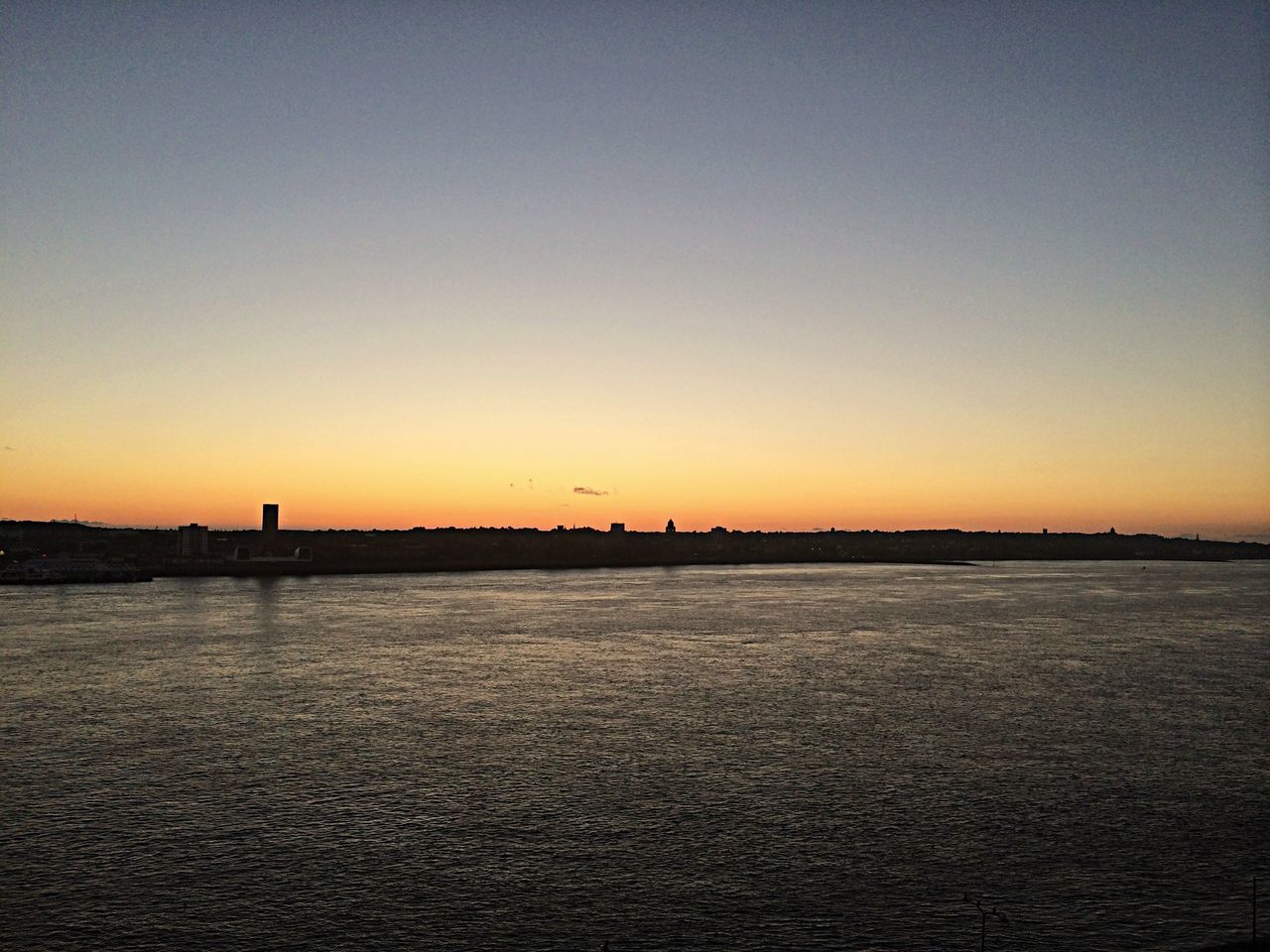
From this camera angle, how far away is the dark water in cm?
2325

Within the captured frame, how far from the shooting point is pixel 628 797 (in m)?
32.5

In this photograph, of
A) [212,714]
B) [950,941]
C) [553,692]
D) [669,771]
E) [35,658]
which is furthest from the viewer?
[35,658]

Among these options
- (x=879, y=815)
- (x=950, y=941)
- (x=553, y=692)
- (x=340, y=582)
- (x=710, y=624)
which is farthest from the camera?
(x=340, y=582)

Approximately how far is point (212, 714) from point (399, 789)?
1867cm

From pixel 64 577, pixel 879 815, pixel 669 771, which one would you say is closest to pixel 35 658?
pixel 669 771

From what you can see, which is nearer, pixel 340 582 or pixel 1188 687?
pixel 1188 687

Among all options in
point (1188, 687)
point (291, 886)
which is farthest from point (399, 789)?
point (1188, 687)

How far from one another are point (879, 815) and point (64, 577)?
181171 millimetres

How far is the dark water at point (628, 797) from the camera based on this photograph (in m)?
23.2

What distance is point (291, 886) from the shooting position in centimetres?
2498

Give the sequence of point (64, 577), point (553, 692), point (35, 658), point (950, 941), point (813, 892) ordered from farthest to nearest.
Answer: point (64, 577) < point (35, 658) < point (553, 692) < point (813, 892) < point (950, 941)

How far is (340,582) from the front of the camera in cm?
19388

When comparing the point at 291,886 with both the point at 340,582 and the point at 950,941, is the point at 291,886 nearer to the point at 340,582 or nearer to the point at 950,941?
the point at 950,941

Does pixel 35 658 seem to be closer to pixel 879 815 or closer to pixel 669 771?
pixel 669 771
